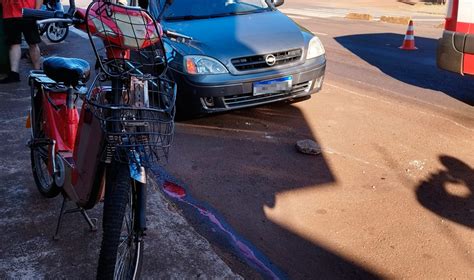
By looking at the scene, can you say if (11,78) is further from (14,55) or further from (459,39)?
(459,39)

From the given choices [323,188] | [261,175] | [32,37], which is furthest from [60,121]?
[32,37]

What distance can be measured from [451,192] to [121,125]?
9.98 feet

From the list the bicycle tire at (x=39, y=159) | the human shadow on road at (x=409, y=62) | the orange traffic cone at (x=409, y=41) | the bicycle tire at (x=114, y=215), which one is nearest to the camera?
the bicycle tire at (x=114, y=215)

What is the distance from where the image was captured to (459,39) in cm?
607

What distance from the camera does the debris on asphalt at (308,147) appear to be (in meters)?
5.05

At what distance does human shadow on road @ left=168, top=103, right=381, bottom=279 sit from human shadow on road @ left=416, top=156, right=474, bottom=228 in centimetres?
81

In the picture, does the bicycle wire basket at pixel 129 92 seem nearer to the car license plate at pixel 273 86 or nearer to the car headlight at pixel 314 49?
the car license plate at pixel 273 86

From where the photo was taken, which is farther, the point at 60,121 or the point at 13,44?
the point at 13,44

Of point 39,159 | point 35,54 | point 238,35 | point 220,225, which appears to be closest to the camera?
point 220,225

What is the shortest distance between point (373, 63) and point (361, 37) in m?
4.13

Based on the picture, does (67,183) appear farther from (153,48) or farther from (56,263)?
(153,48)

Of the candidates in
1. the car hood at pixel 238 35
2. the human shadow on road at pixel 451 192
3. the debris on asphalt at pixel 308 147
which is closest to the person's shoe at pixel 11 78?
the car hood at pixel 238 35

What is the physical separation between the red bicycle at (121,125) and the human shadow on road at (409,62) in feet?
18.4

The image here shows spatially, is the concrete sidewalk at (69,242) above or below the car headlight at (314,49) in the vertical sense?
below
